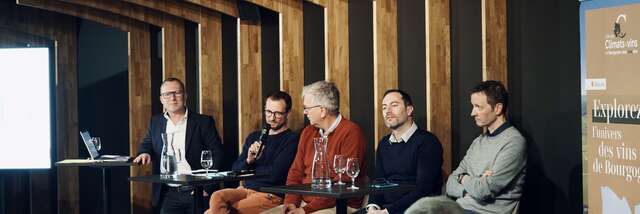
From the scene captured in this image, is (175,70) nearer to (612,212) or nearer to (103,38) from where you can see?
(103,38)

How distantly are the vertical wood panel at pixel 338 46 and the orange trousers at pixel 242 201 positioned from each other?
0.94m

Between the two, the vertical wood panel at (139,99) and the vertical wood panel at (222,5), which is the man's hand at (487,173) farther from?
the vertical wood panel at (139,99)

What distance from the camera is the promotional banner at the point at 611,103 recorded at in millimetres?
3383

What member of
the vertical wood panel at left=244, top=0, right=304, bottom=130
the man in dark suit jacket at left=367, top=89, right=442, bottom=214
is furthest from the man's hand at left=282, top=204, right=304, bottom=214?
the vertical wood panel at left=244, top=0, right=304, bottom=130

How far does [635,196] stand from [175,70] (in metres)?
6.67

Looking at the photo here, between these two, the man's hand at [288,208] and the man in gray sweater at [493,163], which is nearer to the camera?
the man in gray sweater at [493,163]

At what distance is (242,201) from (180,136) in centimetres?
114

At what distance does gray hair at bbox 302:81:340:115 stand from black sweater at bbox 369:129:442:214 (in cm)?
51

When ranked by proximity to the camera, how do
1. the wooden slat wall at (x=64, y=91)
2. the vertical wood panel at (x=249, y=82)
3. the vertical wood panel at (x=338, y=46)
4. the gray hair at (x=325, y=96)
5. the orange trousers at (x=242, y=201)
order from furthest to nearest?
the wooden slat wall at (x=64, y=91)
the vertical wood panel at (x=249, y=82)
the vertical wood panel at (x=338, y=46)
the orange trousers at (x=242, y=201)
the gray hair at (x=325, y=96)

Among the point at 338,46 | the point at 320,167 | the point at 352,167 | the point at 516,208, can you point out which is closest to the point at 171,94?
the point at 338,46

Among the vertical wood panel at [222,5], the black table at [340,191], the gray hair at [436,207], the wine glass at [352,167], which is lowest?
the black table at [340,191]

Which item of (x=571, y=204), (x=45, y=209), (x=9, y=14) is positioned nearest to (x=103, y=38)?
(x=9, y=14)

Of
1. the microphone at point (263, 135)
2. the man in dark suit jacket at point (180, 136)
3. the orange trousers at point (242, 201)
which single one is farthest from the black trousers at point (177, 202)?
the microphone at point (263, 135)

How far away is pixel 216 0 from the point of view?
871 centimetres
